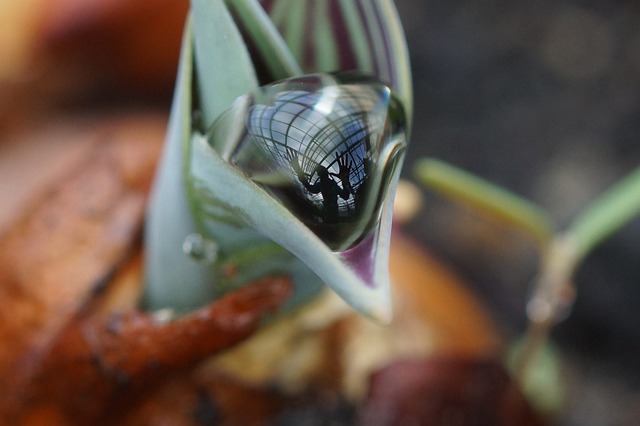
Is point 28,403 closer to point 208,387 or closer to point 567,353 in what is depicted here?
point 208,387

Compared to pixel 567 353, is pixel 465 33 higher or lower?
higher

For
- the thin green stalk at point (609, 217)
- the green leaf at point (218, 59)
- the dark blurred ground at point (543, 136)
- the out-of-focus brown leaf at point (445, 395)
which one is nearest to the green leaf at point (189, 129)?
the green leaf at point (218, 59)

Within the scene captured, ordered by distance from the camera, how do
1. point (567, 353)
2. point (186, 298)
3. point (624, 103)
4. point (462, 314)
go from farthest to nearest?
1. point (624, 103)
2. point (567, 353)
3. point (462, 314)
4. point (186, 298)

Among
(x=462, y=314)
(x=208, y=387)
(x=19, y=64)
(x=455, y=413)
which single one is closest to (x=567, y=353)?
(x=462, y=314)

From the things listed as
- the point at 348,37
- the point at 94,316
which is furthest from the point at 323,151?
the point at 94,316

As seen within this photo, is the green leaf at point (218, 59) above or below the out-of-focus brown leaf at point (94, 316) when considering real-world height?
above

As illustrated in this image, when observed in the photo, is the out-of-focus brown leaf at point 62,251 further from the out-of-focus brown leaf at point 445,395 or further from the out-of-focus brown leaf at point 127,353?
the out-of-focus brown leaf at point 445,395
